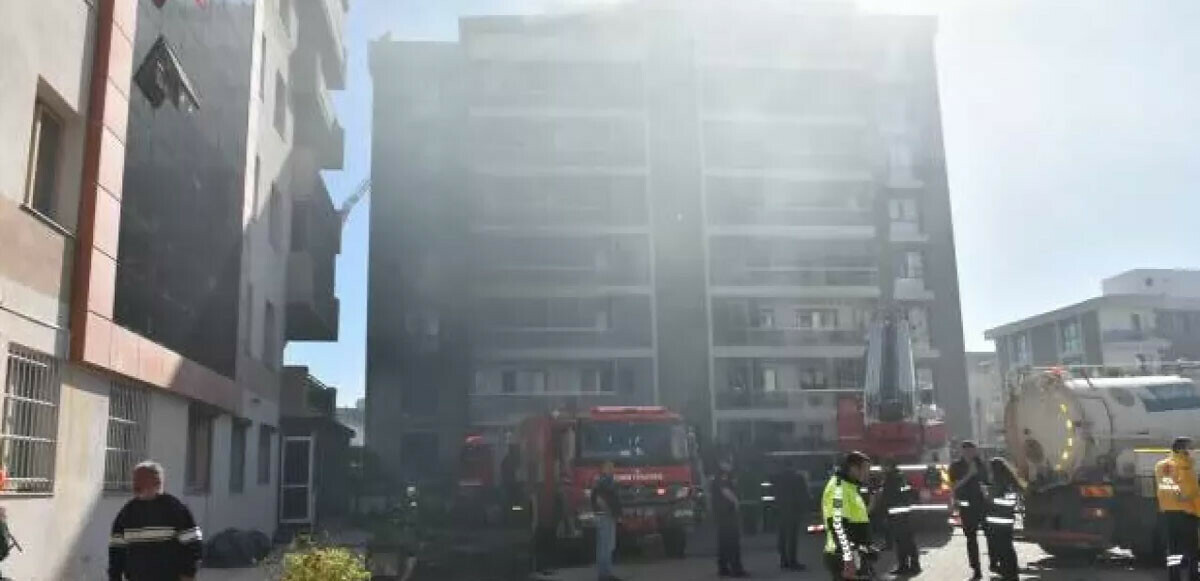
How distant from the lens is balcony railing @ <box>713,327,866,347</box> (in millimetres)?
43406

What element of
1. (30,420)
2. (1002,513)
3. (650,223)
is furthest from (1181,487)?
(650,223)

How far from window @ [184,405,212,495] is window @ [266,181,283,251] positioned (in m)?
6.92

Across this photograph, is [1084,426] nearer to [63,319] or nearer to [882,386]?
[882,386]

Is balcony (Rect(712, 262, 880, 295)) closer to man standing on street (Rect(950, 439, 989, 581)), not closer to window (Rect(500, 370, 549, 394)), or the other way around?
window (Rect(500, 370, 549, 394))

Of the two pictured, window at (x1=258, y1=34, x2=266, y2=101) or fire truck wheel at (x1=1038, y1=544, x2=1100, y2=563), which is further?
window at (x1=258, y1=34, x2=266, y2=101)

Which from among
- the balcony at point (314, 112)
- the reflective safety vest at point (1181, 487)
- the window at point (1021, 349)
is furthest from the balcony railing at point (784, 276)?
the reflective safety vest at point (1181, 487)

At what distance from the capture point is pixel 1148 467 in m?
13.6

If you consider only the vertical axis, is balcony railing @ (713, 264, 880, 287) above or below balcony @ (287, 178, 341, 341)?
above

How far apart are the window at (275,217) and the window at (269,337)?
1.51 m

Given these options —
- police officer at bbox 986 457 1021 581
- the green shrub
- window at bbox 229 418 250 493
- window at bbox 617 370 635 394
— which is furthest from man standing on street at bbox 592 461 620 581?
window at bbox 617 370 635 394

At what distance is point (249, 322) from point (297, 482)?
6.19 meters

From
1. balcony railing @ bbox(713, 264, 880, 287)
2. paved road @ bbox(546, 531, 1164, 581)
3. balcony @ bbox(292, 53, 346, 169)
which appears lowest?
paved road @ bbox(546, 531, 1164, 581)

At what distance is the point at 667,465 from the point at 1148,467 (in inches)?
280

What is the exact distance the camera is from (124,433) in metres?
12.2
